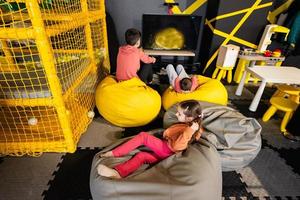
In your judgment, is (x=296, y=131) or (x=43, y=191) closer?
(x=43, y=191)

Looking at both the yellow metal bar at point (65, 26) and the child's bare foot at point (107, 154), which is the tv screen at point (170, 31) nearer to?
the yellow metal bar at point (65, 26)

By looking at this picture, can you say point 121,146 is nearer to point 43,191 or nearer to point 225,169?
point 43,191

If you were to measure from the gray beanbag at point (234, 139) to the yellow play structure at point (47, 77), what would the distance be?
4.30 ft

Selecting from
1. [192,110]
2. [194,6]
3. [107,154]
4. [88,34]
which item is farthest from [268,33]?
[107,154]

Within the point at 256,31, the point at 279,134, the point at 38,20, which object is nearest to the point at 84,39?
the point at 38,20

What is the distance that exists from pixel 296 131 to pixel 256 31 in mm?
2169

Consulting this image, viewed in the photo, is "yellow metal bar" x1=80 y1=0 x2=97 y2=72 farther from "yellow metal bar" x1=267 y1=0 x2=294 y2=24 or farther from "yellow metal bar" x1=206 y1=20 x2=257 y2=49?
"yellow metal bar" x1=267 y1=0 x2=294 y2=24

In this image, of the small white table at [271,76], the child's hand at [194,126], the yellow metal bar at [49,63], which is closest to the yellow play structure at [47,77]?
the yellow metal bar at [49,63]

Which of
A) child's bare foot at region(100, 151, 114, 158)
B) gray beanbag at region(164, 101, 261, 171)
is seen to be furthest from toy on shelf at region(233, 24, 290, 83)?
child's bare foot at region(100, 151, 114, 158)

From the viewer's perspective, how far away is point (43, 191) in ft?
5.06

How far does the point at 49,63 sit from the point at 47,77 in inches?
4.5

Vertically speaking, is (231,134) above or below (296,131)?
above

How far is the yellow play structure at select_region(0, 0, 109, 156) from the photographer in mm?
1487

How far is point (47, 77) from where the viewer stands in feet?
5.07
